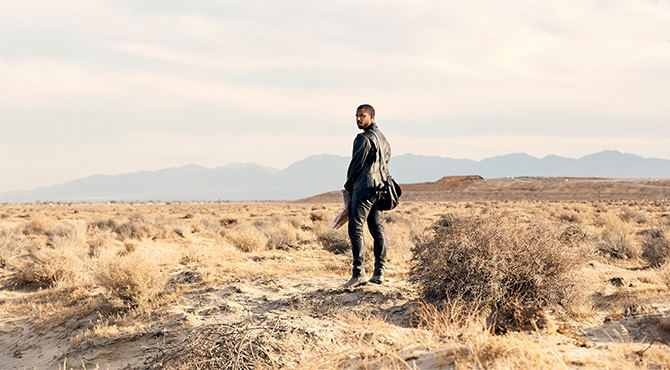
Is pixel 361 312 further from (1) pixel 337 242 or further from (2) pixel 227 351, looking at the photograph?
(1) pixel 337 242

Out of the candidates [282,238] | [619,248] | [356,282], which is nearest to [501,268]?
[356,282]

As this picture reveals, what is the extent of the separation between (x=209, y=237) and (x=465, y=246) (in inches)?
502

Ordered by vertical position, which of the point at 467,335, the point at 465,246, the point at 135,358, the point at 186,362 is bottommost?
the point at 135,358

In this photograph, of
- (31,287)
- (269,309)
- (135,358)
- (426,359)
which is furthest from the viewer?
(31,287)

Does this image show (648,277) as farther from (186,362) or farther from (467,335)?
(186,362)

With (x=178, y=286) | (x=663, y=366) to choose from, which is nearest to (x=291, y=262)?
(x=178, y=286)

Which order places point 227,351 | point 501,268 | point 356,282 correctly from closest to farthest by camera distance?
point 227,351 → point 501,268 → point 356,282

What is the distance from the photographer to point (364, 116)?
6129 mm

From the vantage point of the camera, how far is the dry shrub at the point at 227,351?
150 inches

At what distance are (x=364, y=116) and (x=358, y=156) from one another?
59cm

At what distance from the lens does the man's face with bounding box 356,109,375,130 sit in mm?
6125

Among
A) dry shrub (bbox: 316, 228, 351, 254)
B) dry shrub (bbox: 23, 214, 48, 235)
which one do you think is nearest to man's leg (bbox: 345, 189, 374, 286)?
dry shrub (bbox: 316, 228, 351, 254)

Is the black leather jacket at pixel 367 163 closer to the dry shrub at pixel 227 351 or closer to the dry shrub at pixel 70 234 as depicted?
the dry shrub at pixel 227 351

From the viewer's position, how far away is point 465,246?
5051mm
